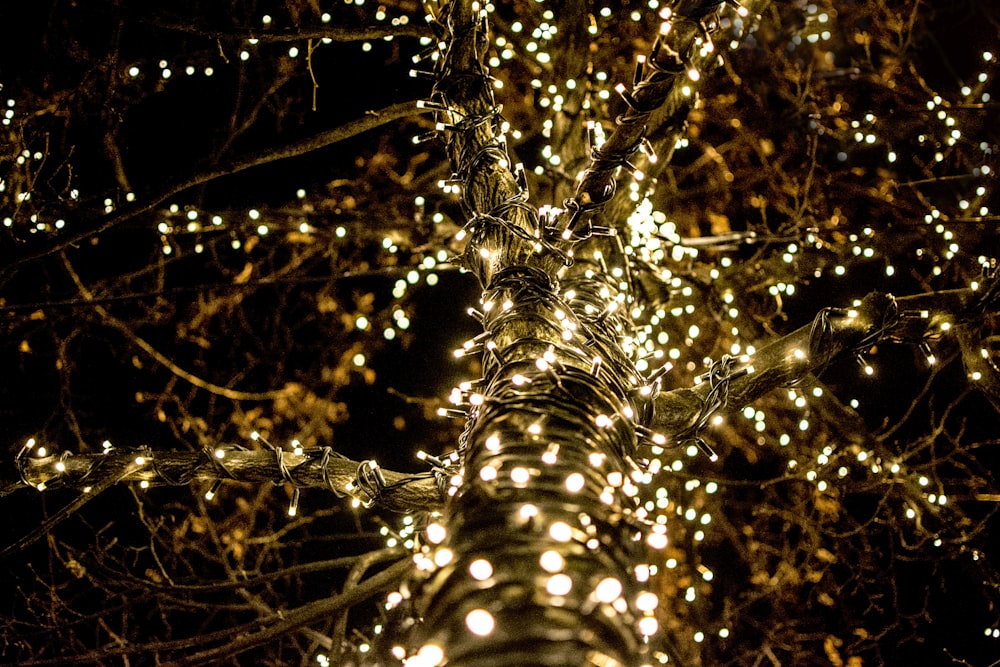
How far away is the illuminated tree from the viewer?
75.6 inches

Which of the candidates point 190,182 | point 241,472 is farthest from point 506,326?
point 190,182

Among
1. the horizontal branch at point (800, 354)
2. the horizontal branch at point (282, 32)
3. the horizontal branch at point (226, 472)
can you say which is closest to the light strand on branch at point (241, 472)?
the horizontal branch at point (226, 472)

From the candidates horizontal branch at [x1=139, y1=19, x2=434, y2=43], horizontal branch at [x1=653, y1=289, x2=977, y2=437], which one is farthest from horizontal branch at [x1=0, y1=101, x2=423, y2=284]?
horizontal branch at [x1=653, y1=289, x2=977, y2=437]

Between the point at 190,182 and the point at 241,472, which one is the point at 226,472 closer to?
the point at 241,472

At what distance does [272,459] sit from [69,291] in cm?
553

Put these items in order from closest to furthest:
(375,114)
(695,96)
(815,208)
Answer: (695,96) < (375,114) < (815,208)

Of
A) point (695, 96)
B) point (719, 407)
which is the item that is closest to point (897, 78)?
point (695, 96)

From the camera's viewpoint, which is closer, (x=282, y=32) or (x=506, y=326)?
(x=506, y=326)

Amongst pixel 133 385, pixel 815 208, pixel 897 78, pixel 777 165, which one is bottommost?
pixel 133 385

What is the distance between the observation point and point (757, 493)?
26.6ft

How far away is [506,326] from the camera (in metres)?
2.14

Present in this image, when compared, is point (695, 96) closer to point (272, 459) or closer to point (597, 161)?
point (597, 161)

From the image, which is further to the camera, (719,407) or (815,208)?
(815,208)

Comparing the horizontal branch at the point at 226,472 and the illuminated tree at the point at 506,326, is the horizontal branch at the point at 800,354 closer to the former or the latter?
the illuminated tree at the point at 506,326
